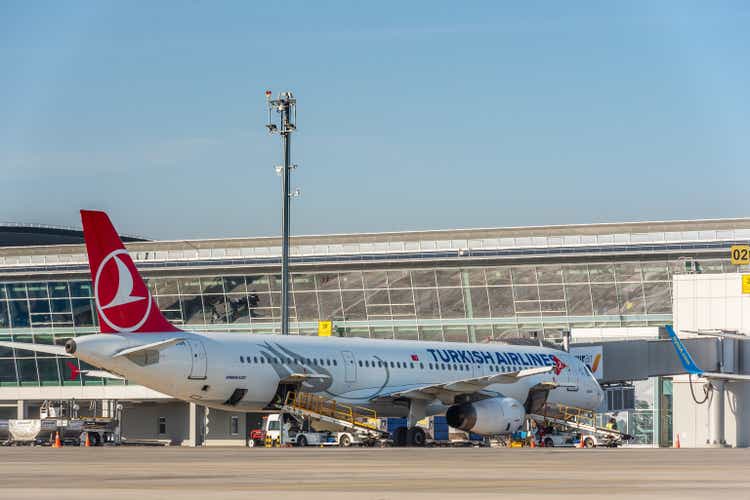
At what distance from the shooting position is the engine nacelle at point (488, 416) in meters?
46.1

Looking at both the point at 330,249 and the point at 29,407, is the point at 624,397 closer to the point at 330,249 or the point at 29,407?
the point at 330,249

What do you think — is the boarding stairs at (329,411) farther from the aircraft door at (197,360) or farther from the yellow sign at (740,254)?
the yellow sign at (740,254)

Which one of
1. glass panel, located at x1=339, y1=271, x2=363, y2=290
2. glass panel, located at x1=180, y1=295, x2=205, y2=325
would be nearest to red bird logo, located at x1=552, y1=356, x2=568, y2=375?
glass panel, located at x1=339, y1=271, x2=363, y2=290

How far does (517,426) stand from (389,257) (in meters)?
29.0

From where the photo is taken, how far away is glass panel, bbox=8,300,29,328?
81125 millimetres

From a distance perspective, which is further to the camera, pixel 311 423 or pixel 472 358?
pixel 472 358

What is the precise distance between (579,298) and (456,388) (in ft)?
89.9

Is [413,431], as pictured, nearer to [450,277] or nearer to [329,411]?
[329,411]

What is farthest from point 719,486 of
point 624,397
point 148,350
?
point 624,397

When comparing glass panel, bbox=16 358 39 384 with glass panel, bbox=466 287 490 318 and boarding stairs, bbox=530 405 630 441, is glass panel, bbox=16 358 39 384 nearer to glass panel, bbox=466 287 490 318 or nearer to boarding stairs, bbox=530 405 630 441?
glass panel, bbox=466 287 490 318

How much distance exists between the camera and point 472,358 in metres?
50.9

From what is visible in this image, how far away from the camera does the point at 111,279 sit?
4019cm

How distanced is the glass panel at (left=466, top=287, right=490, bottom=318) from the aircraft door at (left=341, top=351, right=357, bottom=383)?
2880cm

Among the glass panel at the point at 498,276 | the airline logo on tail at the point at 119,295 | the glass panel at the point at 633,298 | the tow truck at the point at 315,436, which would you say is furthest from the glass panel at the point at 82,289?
the airline logo on tail at the point at 119,295
